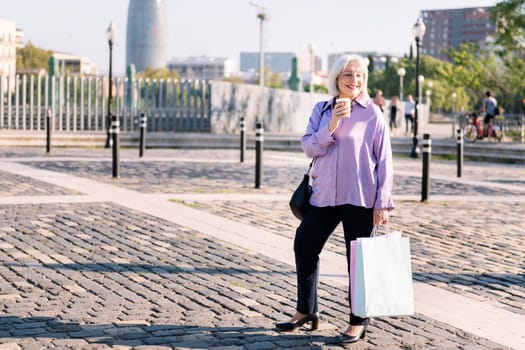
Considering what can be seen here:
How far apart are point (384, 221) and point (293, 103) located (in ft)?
110

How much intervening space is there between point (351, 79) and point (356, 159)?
470 millimetres

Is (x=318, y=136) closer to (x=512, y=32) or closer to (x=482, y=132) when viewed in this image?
(x=482, y=132)

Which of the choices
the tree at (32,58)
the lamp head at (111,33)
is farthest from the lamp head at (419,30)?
the tree at (32,58)

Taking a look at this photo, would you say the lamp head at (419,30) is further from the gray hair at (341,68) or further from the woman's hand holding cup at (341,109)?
the woman's hand holding cup at (341,109)

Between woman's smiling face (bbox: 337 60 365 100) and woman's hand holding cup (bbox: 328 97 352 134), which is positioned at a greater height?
woman's smiling face (bbox: 337 60 365 100)

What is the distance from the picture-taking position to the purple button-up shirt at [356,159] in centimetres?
532

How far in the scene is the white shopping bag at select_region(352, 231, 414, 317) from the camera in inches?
199

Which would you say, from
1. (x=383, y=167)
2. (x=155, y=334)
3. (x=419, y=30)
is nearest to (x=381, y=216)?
(x=383, y=167)

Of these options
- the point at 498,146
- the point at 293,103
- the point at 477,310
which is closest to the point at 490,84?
the point at 293,103

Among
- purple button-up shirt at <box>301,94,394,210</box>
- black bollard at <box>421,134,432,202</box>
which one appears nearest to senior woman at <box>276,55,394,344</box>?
purple button-up shirt at <box>301,94,394,210</box>

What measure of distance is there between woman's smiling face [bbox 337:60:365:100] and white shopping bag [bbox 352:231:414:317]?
87 centimetres

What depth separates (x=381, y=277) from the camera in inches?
200

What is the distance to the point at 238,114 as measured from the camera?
3425 cm

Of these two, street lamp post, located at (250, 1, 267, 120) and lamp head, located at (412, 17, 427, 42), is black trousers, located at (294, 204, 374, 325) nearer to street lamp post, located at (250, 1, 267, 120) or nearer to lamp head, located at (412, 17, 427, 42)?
lamp head, located at (412, 17, 427, 42)
